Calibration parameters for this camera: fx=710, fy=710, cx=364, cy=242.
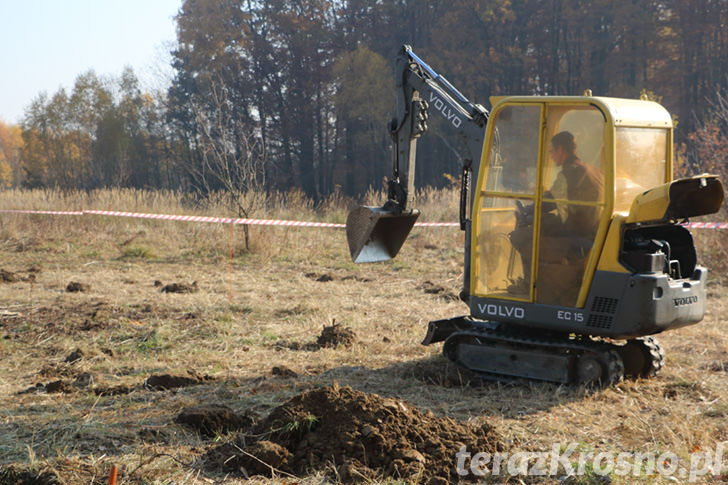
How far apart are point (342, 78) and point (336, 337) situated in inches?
1410

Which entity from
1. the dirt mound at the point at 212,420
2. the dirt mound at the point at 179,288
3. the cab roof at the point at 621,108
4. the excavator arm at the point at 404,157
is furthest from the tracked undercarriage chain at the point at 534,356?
the dirt mound at the point at 179,288

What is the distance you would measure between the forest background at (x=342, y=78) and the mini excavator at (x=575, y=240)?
2970 centimetres

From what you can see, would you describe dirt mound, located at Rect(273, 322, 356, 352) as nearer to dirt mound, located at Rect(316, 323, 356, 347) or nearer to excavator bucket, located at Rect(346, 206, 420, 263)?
dirt mound, located at Rect(316, 323, 356, 347)

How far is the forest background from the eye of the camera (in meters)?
36.4

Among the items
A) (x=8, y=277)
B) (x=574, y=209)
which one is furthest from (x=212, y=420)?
(x=8, y=277)

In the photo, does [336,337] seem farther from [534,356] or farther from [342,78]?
[342,78]

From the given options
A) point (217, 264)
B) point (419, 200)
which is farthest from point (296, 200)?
point (217, 264)

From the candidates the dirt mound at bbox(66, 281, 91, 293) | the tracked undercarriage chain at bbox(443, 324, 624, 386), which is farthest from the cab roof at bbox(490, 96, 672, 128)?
the dirt mound at bbox(66, 281, 91, 293)

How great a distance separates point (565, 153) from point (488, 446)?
2.64 meters

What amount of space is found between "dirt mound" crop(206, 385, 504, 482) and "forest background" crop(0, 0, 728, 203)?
31047mm

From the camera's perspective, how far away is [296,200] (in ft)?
64.0

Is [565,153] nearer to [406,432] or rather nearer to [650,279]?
[650,279]

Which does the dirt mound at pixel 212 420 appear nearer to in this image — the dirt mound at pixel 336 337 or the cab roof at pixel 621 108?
the dirt mound at pixel 336 337

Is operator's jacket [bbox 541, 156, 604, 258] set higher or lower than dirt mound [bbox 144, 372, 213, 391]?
higher
